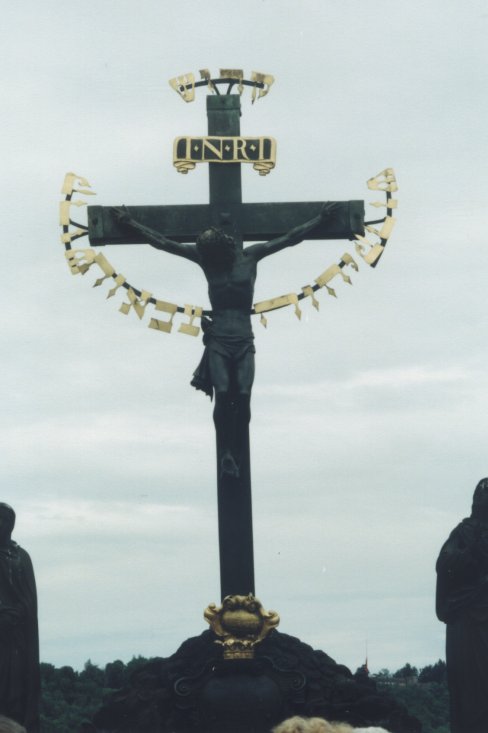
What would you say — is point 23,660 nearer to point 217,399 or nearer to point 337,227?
point 217,399

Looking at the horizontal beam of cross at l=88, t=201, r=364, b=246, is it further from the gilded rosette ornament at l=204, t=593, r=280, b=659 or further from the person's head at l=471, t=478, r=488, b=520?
the gilded rosette ornament at l=204, t=593, r=280, b=659

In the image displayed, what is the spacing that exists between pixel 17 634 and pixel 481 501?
3053 mm

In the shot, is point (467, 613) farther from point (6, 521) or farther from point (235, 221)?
point (235, 221)

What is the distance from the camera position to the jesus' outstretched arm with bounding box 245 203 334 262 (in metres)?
12.8

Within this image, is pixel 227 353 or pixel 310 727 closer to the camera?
pixel 310 727

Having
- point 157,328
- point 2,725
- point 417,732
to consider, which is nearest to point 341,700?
point 417,732

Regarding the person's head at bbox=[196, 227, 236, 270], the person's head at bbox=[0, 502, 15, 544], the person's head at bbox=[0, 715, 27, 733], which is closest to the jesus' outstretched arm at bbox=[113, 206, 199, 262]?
the person's head at bbox=[196, 227, 236, 270]

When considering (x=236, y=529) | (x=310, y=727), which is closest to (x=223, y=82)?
(x=236, y=529)

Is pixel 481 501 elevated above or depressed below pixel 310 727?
above

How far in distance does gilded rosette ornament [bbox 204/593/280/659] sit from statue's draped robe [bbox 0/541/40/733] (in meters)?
1.18

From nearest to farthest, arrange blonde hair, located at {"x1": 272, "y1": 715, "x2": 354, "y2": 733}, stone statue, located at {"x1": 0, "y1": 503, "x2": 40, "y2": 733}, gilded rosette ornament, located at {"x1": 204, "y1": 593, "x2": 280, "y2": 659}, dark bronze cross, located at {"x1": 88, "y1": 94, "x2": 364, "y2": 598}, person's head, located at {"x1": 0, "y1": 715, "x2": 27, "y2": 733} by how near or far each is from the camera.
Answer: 1. person's head, located at {"x1": 0, "y1": 715, "x2": 27, "y2": 733}
2. blonde hair, located at {"x1": 272, "y1": 715, "x2": 354, "y2": 733}
3. stone statue, located at {"x1": 0, "y1": 503, "x2": 40, "y2": 733}
4. gilded rosette ornament, located at {"x1": 204, "y1": 593, "x2": 280, "y2": 659}
5. dark bronze cross, located at {"x1": 88, "y1": 94, "x2": 364, "y2": 598}

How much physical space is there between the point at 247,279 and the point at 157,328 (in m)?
0.72

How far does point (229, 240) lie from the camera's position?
12.6m

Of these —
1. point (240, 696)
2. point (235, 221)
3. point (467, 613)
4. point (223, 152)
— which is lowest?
point (240, 696)
